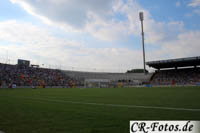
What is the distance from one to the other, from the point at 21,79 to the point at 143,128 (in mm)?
52755

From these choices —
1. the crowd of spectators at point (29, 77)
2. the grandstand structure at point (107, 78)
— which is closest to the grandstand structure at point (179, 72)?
the grandstand structure at point (107, 78)

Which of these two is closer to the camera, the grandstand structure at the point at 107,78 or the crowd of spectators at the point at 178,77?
the crowd of spectators at the point at 178,77

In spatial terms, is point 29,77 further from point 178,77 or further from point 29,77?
point 178,77

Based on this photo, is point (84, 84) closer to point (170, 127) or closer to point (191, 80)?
point (191, 80)

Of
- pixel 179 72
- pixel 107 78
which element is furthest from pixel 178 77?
pixel 107 78

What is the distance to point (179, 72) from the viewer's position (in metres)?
60.2

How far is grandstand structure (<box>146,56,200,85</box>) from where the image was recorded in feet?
175

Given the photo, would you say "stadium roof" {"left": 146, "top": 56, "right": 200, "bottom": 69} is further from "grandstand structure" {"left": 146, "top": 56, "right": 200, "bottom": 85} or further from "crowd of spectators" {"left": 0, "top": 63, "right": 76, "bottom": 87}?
"crowd of spectators" {"left": 0, "top": 63, "right": 76, "bottom": 87}

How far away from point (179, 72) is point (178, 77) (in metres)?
3.47

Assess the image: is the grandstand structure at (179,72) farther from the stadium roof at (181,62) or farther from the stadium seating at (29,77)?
the stadium seating at (29,77)

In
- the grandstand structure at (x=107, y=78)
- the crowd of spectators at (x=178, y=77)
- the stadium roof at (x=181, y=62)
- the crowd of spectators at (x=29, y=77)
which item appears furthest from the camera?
the grandstand structure at (x=107, y=78)

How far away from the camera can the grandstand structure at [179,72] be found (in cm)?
5331

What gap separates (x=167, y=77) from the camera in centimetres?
5988

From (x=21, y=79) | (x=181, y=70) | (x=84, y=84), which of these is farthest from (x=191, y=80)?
(x=21, y=79)
